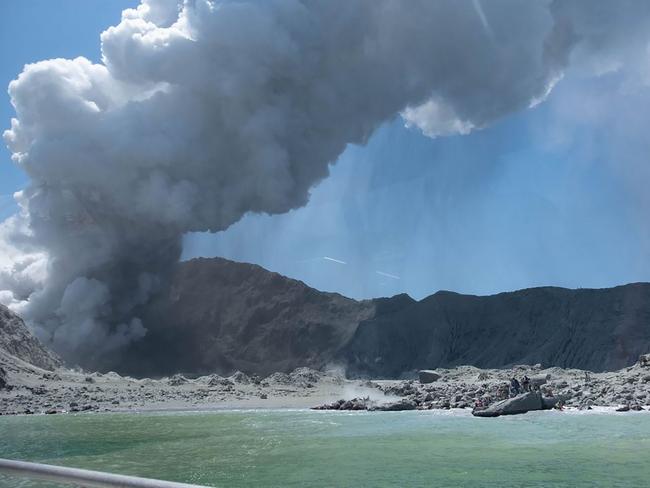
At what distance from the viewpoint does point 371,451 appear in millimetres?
24375

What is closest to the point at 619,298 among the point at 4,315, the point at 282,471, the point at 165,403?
the point at 165,403

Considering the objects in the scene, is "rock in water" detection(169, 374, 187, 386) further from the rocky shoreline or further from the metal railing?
→ the metal railing

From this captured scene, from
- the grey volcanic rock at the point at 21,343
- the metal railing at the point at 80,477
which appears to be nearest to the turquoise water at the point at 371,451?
the metal railing at the point at 80,477

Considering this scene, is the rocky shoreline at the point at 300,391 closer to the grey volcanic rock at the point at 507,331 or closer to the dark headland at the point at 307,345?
the dark headland at the point at 307,345

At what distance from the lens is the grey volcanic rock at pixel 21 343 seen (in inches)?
3516

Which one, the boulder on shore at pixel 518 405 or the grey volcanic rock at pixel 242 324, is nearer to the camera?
the boulder on shore at pixel 518 405

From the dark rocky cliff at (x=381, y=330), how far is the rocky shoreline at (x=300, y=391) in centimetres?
3253

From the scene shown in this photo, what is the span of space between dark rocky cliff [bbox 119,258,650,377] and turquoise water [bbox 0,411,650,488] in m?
78.9

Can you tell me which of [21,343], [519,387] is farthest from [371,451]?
[21,343]

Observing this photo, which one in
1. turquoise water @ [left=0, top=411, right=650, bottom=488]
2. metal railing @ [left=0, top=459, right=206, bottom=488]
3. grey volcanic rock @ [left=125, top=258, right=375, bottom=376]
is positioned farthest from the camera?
grey volcanic rock @ [left=125, top=258, right=375, bottom=376]

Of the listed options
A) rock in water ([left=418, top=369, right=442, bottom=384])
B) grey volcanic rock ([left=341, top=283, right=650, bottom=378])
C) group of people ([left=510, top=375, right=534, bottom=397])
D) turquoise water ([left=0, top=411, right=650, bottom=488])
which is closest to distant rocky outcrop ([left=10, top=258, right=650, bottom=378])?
grey volcanic rock ([left=341, top=283, right=650, bottom=378])

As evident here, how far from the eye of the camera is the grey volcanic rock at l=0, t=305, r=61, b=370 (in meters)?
89.3

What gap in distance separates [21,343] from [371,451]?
3119 inches

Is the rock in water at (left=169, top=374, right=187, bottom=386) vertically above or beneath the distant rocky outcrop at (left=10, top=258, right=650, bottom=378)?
beneath
